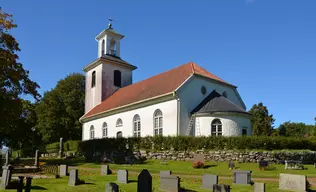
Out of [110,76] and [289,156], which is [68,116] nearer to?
[110,76]

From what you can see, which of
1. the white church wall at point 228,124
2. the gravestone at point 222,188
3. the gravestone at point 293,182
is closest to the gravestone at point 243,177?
the gravestone at point 293,182

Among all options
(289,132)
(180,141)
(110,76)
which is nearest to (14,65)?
(180,141)

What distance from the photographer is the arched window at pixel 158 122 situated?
31.7 m

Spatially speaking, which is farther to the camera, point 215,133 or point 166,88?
point 166,88

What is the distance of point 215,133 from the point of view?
2873 centimetres

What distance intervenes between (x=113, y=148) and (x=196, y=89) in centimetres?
1010

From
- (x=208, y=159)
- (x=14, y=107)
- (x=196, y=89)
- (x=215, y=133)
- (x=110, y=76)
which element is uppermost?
(x=110, y=76)

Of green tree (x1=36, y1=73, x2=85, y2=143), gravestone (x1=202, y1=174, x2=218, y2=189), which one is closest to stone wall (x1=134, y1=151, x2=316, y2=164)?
gravestone (x1=202, y1=174, x2=218, y2=189)

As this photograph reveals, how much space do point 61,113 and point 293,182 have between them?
48.0 metres

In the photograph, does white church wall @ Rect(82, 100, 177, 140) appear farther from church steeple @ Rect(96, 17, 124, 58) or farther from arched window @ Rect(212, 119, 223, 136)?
church steeple @ Rect(96, 17, 124, 58)

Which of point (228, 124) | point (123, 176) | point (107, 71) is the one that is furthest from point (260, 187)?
point (107, 71)

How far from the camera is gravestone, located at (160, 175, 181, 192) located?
11.9m

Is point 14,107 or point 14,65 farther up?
point 14,65

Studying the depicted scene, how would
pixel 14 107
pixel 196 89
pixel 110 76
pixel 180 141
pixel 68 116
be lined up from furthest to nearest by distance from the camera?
pixel 68 116
pixel 110 76
pixel 196 89
pixel 180 141
pixel 14 107
